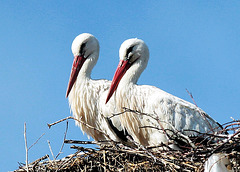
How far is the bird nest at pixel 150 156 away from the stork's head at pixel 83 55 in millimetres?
2186

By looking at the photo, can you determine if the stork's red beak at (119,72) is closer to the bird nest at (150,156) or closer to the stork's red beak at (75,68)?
the stork's red beak at (75,68)

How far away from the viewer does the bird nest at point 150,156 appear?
3920mm

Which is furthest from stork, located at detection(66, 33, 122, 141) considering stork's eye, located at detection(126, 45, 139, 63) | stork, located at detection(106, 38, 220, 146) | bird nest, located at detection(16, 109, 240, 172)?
bird nest, located at detection(16, 109, 240, 172)

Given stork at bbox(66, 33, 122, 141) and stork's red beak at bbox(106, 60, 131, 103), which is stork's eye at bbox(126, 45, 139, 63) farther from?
stork at bbox(66, 33, 122, 141)

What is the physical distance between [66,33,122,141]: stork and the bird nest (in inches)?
60.5

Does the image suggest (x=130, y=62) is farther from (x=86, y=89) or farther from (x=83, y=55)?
(x=83, y=55)

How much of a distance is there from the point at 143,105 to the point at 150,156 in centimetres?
174

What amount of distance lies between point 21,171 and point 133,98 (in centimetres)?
160

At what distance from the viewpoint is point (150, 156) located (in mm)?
4492

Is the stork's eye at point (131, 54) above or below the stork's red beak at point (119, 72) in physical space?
above

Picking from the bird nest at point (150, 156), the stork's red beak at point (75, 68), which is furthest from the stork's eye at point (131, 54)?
the bird nest at point (150, 156)

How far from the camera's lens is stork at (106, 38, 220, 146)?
5918 mm

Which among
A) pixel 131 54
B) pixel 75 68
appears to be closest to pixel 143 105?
pixel 131 54

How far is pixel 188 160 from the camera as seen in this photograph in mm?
4238
